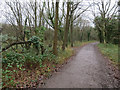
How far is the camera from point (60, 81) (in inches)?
154

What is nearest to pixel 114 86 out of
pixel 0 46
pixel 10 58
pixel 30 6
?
pixel 10 58

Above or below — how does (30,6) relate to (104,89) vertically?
above

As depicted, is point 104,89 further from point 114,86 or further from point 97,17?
point 97,17

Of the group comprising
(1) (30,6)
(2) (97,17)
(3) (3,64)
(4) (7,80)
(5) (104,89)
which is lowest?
(5) (104,89)

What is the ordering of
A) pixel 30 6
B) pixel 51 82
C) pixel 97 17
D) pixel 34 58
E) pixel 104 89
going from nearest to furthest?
pixel 104 89, pixel 51 82, pixel 34 58, pixel 30 6, pixel 97 17

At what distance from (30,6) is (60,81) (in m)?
8.85

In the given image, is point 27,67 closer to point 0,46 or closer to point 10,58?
point 10,58

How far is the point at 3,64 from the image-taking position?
4.30 metres

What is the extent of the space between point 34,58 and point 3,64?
172cm

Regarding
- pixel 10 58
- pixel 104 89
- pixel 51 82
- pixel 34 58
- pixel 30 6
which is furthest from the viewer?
pixel 30 6

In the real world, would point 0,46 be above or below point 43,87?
above

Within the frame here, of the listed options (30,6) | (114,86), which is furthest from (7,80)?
(30,6)

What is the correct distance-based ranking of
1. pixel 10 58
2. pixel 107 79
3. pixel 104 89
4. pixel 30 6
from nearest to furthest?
pixel 104 89
pixel 107 79
pixel 10 58
pixel 30 6

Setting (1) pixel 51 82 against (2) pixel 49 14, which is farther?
(2) pixel 49 14
